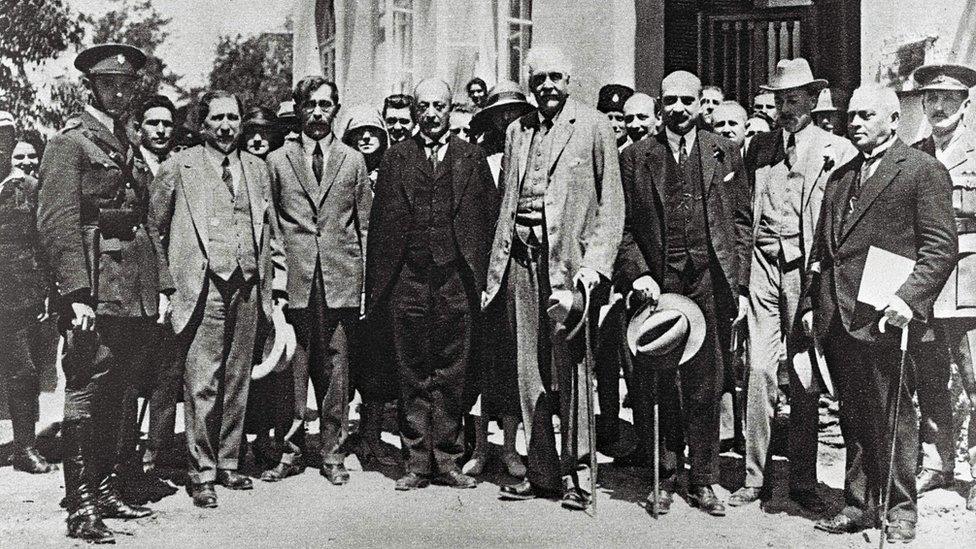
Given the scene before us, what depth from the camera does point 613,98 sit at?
23.0 feet

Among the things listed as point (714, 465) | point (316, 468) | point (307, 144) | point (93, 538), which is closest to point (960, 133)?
point (714, 465)

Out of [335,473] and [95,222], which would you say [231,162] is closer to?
[95,222]

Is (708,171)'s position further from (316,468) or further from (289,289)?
(316,468)

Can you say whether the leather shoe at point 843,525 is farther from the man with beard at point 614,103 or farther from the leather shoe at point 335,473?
the man with beard at point 614,103

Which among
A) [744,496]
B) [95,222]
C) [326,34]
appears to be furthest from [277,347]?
[326,34]

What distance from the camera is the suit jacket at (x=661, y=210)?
501 cm

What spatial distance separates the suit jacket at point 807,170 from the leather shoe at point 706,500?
1.20 m

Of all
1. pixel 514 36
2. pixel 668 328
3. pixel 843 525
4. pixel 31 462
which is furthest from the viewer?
pixel 514 36

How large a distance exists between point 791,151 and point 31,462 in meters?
4.65

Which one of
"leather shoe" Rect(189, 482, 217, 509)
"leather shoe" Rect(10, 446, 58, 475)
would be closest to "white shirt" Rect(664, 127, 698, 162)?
"leather shoe" Rect(189, 482, 217, 509)

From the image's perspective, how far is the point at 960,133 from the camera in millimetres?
4816

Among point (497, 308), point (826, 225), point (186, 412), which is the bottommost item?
point (186, 412)

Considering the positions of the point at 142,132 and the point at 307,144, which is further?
the point at 142,132

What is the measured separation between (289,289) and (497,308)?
1.17 meters
